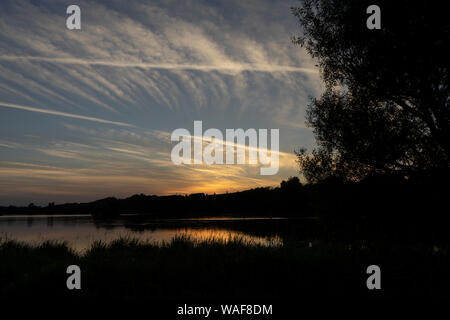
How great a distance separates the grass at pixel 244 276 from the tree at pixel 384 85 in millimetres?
4227

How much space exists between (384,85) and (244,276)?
10414 millimetres

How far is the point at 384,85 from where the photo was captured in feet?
46.1

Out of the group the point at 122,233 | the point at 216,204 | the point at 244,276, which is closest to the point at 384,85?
the point at 244,276

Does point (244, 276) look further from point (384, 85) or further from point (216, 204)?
point (216, 204)

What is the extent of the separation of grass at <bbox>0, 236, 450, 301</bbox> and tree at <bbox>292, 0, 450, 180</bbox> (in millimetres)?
4227

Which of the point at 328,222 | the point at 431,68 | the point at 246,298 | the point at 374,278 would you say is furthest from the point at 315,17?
the point at 246,298

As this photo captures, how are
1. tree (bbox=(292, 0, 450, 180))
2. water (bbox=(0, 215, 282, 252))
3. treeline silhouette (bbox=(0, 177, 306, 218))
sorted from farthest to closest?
1. treeline silhouette (bbox=(0, 177, 306, 218))
2. water (bbox=(0, 215, 282, 252))
3. tree (bbox=(292, 0, 450, 180))

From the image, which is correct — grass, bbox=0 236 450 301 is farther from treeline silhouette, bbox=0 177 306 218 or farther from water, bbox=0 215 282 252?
treeline silhouette, bbox=0 177 306 218

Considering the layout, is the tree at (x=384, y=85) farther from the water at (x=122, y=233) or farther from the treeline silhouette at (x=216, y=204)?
the treeline silhouette at (x=216, y=204)

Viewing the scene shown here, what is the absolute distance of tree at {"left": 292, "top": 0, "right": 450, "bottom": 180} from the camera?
12805mm

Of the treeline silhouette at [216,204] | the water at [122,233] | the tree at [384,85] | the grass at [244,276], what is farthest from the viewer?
the treeline silhouette at [216,204]

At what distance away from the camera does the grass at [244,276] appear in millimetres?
8578

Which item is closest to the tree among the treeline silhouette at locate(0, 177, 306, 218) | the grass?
the grass

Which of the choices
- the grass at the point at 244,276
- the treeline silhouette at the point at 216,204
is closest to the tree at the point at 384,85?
the grass at the point at 244,276
